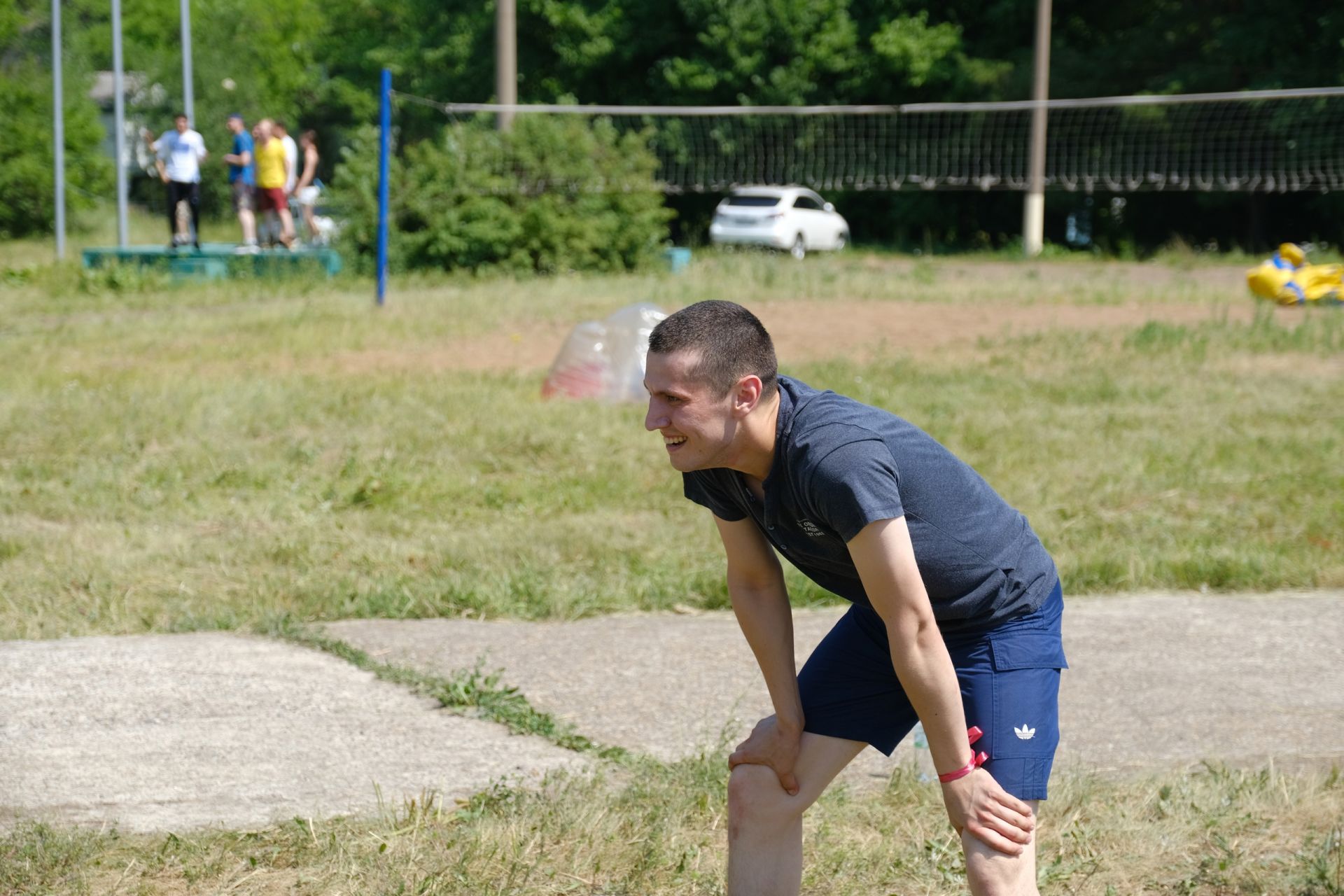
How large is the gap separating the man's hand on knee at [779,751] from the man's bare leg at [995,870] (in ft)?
1.28

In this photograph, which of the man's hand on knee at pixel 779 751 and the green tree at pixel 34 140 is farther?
the green tree at pixel 34 140

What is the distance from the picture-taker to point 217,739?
434cm

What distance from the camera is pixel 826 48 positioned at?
3288cm

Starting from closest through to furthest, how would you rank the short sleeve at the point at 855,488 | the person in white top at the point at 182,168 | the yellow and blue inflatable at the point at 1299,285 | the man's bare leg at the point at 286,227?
the short sleeve at the point at 855,488 < the yellow and blue inflatable at the point at 1299,285 < the person in white top at the point at 182,168 < the man's bare leg at the point at 286,227

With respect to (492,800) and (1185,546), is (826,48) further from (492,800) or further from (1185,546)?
(492,800)

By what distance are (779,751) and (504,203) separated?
53.8ft

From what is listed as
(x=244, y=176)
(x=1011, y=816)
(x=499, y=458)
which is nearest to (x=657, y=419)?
(x=1011, y=816)

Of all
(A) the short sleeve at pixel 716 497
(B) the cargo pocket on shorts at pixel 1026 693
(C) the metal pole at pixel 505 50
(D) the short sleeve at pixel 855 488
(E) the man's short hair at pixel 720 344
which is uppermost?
(C) the metal pole at pixel 505 50

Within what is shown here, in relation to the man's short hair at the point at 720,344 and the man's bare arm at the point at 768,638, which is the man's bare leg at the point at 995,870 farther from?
the man's short hair at the point at 720,344

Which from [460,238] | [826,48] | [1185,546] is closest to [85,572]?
[1185,546]

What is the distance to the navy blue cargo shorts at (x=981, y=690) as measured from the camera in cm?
276

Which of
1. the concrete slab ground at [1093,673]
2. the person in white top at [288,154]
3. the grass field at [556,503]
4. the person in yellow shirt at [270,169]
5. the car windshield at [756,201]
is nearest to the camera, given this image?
the grass field at [556,503]

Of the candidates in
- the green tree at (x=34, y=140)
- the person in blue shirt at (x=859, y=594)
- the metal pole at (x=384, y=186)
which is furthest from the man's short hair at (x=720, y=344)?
the green tree at (x=34, y=140)

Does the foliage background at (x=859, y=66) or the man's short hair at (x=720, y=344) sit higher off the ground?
the foliage background at (x=859, y=66)
